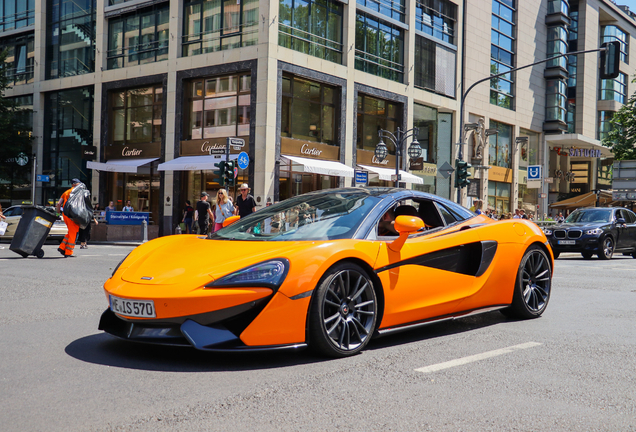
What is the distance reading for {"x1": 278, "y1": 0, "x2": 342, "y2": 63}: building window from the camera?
26656mm

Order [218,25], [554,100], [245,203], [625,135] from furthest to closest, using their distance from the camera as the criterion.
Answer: [554,100] → [625,135] → [218,25] → [245,203]

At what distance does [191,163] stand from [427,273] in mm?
22783

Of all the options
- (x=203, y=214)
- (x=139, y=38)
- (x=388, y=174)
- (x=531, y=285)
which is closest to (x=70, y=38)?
(x=139, y=38)

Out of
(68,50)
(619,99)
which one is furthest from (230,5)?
(619,99)

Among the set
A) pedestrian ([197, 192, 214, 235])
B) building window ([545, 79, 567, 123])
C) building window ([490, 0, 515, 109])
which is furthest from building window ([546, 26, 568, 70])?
pedestrian ([197, 192, 214, 235])

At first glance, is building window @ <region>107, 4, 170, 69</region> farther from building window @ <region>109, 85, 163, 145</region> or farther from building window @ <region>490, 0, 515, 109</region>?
Answer: building window @ <region>490, 0, 515, 109</region>

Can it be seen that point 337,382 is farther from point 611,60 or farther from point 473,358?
point 611,60

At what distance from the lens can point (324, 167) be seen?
88.6 feet

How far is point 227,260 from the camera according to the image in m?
4.30

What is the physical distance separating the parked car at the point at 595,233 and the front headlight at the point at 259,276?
15278 millimetres

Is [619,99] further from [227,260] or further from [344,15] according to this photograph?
[227,260]

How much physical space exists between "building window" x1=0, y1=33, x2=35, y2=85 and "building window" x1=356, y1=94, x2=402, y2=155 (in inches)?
742

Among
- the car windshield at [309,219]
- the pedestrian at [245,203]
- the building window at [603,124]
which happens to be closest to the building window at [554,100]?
the building window at [603,124]

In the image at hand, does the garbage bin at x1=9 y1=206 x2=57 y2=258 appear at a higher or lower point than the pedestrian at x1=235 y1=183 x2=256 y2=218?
lower
